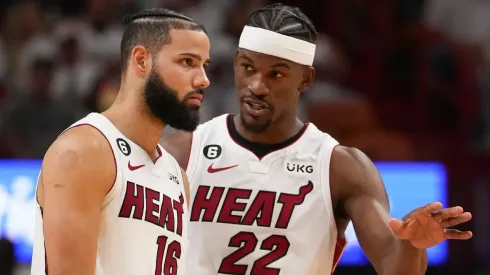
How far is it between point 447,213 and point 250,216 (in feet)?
4.06

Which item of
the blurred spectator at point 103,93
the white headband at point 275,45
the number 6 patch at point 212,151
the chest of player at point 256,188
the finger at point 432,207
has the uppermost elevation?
the blurred spectator at point 103,93

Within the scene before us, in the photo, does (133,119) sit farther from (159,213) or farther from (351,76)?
(351,76)

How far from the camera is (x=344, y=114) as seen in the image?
9.69 m

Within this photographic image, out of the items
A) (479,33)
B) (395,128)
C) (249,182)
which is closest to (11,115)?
(395,128)

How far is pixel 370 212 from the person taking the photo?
5125 millimetres

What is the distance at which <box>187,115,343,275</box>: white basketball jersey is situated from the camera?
522 centimetres

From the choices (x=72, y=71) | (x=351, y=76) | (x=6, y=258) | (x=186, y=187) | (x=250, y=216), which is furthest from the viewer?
(x=351, y=76)

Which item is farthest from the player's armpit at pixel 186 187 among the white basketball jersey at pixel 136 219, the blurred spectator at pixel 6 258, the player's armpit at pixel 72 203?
the blurred spectator at pixel 6 258

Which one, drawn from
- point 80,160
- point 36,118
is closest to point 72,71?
point 36,118

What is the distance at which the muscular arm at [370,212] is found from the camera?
4.90 metres

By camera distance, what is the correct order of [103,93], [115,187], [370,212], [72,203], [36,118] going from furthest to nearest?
1. [103,93]
2. [36,118]
3. [370,212]
4. [115,187]
5. [72,203]

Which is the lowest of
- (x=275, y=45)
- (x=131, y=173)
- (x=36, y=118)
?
(x=131, y=173)

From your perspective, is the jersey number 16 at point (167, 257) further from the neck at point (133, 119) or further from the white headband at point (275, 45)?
the white headband at point (275, 45)

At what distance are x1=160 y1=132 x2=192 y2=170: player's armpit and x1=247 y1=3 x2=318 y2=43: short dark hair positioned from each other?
741 millimetres
